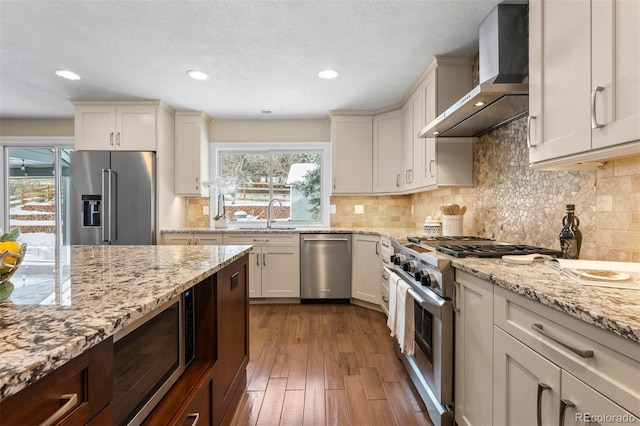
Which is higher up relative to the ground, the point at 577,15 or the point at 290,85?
the point at 290,85

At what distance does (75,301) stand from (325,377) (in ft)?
5.38

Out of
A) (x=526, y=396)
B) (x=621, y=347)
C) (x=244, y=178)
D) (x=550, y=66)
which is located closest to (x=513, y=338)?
(x=526, y=396)

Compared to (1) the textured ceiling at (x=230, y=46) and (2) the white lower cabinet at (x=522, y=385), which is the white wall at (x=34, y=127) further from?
(2) the white lower cabinet at (x=522, y=385)

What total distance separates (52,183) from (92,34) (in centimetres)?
299

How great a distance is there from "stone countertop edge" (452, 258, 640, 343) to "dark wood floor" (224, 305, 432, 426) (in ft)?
3.27

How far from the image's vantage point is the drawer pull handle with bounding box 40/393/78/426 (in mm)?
517

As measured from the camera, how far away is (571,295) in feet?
2.81

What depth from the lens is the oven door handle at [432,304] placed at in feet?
4.89

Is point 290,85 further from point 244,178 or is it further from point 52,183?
point 52,183

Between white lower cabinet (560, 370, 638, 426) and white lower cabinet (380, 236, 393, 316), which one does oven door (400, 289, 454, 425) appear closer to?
white lower cabinet (560, 370, 638, 426)

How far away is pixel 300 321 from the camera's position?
3.01m

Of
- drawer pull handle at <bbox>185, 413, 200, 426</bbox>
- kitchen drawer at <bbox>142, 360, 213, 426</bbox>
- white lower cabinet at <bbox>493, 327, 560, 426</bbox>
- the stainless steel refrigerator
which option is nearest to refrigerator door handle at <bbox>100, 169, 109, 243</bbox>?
the stainless steel refrigerator

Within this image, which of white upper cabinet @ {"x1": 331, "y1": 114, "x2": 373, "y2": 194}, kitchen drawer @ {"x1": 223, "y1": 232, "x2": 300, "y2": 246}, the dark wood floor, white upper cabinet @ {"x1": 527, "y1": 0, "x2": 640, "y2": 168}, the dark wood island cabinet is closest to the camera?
white upper cabinet @ {"x1": 527, "y1": 0, "x2": 640, "y2": 168}

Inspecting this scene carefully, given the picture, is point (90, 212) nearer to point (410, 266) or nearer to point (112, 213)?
point (112, 213)
